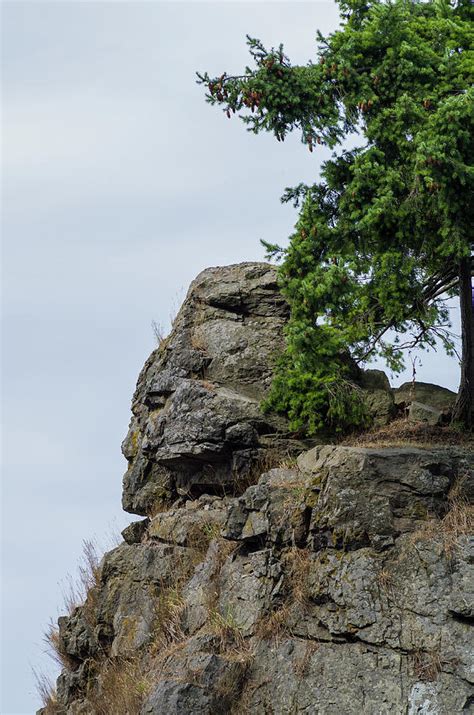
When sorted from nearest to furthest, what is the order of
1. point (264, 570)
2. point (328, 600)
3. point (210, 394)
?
point (328, 600), point (264, 570), point (210, 394)

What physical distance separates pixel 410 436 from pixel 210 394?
11.8 ft

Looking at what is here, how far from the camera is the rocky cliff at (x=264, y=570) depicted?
509 inches

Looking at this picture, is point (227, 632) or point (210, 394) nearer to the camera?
point (227, 632)

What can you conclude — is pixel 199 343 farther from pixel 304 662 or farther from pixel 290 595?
pixel 304 662

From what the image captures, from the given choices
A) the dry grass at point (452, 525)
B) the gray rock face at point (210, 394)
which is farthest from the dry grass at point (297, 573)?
the gray rock face at point (210, 394)

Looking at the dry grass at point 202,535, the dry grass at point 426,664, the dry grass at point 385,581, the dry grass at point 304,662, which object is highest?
the dry grass at point 202,535

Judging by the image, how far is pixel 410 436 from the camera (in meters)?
17.0

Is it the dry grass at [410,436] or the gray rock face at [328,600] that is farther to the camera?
the dry grass at [410,436]

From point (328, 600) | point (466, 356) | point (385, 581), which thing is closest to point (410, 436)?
point (466, 356)

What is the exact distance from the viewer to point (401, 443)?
16031 millimetres

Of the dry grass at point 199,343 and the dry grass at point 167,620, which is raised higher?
the dry grass at point 199,343

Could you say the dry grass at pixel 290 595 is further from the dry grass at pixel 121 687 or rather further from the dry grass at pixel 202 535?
the dry grass at pixel 202 535

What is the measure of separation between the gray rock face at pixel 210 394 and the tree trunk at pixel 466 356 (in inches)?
117

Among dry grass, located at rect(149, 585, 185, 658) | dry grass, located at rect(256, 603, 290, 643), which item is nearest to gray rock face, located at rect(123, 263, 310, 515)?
dry grass, located at rect(149, 585, 185, 658)
